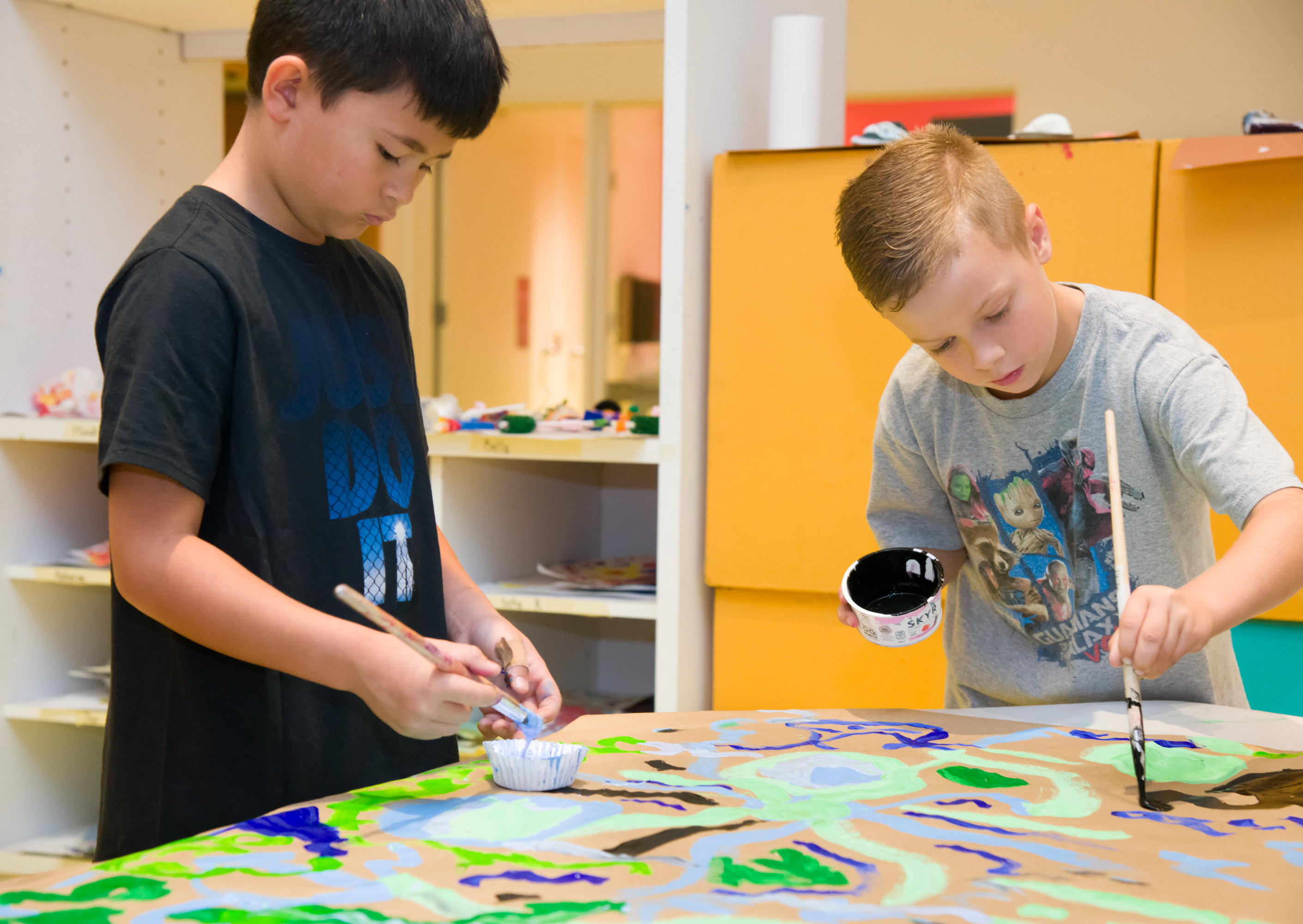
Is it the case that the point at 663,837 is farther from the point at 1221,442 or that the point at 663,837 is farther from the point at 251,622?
the point at 1221,442

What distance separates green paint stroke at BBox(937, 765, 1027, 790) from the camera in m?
0.75

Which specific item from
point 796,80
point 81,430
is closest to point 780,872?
point 796,80

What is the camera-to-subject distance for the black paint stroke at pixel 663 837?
62 cm

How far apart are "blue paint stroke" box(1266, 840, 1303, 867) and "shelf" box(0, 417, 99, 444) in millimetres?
1512

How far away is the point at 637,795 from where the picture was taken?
722 millimetres

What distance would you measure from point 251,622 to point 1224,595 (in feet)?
2.10

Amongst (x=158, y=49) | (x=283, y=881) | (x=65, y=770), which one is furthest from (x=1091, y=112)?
(x=283, y=881)

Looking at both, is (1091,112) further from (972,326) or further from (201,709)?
(201,709)

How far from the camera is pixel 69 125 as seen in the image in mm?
1765

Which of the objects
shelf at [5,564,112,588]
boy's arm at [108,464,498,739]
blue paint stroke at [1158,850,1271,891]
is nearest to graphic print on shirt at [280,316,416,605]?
boy's arm at [108,464,498,739]

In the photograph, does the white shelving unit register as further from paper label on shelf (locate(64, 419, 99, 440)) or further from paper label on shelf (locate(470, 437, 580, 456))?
paper label on shelf (locate(64, 419, 99, 440))

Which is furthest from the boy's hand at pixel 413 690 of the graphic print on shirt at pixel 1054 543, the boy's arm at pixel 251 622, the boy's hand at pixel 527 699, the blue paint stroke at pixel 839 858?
the graphic print on shirt at pixel 1054 543

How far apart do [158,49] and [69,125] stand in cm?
22

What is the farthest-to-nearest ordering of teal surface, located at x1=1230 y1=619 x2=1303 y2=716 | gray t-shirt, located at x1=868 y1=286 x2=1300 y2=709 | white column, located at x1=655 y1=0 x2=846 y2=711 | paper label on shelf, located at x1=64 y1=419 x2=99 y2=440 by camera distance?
paper label on shelf, located at x1=64 y1=419 x2=99 y2=440 < white column, located at x1=655 y1=0 x2=846 y2=711 < teal surface, located at x1=1230 y1=619 x2=1303 y2=716 < gray t-shirt, located at x1=868 y1=286 x2=1300 y2=709
